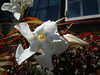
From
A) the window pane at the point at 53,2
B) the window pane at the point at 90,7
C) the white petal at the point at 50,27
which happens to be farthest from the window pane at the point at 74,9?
the white petal at the point at 50,27

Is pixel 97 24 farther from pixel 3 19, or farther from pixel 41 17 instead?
pixel 3 19

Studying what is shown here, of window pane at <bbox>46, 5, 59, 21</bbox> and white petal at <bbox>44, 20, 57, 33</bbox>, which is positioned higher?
white petal at <bbox>44, 20, 57, 33</bbox>

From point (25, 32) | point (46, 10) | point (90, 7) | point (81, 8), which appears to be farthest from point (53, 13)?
point (25, 32)

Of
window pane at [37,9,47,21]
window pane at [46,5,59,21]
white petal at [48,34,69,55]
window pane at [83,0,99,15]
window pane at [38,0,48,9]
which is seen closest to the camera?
white petal at [48,34,69,55]

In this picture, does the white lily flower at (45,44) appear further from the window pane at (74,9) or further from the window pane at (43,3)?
the window pane at (43,3)

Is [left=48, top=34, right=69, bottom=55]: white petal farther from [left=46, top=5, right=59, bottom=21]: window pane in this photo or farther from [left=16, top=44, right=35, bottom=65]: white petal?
[left=46, top=5, right=59, bottom=21]: window pane

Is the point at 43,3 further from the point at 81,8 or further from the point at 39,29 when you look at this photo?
the point at 39,29

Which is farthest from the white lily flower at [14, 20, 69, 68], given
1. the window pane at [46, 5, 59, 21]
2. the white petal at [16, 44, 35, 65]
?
the window pane at [46, 5, 59, 21]
